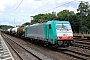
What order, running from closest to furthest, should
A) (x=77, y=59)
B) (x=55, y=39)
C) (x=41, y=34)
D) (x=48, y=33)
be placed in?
1. (x=77, y=59)
2. (x=55, y=39)
3. (x=48, y=33)
4. (x=41, y=34)

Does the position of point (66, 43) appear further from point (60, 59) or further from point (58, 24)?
point (60, 59)

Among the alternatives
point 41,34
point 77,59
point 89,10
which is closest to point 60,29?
point 41,34

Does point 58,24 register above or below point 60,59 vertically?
above

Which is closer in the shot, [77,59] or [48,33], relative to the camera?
[77,59]

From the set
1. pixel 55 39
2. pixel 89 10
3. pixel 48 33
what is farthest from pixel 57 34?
pixel 89 10

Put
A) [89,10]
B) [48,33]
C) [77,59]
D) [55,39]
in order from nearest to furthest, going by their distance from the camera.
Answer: [77,59] < [55,39] < [48,33] < [89,10]

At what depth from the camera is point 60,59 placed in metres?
16.5

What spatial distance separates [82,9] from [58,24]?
306ft

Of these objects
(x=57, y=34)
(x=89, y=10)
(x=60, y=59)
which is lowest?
(x=60, y=59)

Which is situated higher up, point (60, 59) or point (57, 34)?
point (57, 34)

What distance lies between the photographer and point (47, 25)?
2425 cm

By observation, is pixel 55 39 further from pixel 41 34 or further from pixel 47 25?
pixel 41 34

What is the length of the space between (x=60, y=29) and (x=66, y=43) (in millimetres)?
1529

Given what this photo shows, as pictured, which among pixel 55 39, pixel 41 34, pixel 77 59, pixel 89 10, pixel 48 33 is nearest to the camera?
pixel 77 59
